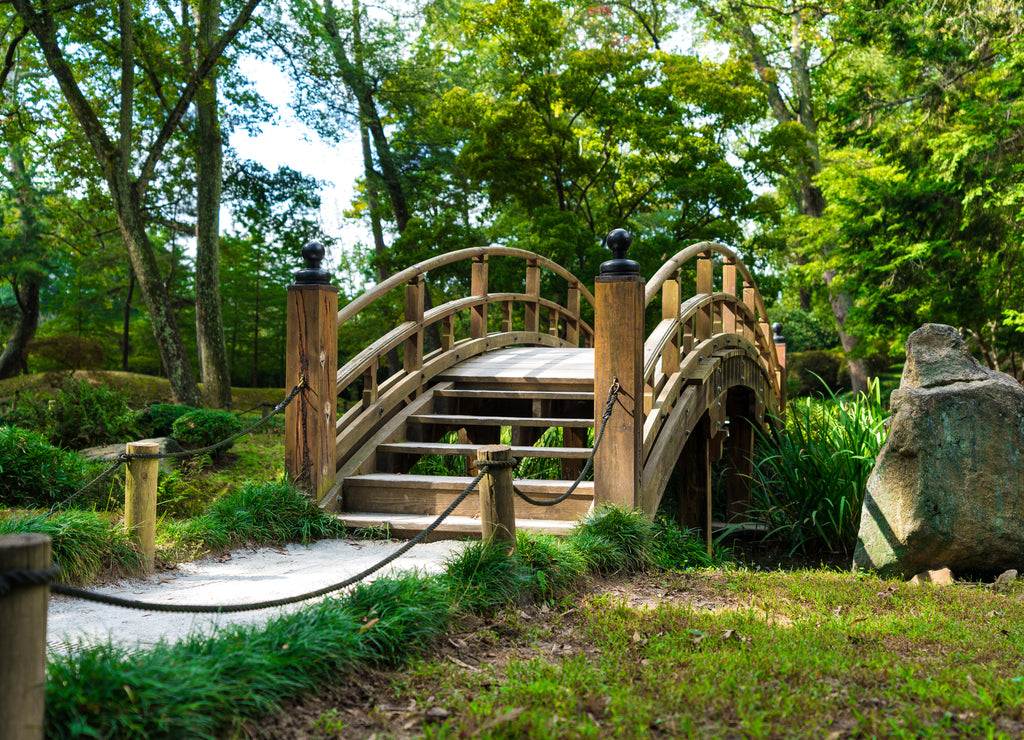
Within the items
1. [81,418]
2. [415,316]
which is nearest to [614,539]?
[415,316]

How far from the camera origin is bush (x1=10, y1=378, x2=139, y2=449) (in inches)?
438

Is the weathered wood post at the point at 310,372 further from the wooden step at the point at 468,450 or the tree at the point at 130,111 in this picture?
the tree at the point at 130,111

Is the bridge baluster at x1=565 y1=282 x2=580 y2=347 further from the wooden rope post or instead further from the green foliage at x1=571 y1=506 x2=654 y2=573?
the green foliage at x1=571 y1=506 x2=654 y2=573

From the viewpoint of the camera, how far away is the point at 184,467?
1116 cm

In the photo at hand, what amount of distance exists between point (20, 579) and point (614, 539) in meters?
4.05

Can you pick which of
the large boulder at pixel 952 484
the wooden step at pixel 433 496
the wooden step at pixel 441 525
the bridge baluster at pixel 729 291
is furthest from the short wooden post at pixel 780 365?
the wooden step at pixel 441 525

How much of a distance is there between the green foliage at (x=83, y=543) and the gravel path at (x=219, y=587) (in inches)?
5.0

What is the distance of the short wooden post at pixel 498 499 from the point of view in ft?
14.9

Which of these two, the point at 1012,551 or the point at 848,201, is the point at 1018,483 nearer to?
the point at 1012,551

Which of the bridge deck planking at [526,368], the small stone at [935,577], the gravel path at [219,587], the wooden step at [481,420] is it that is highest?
the bridge deck planking at [526,368]

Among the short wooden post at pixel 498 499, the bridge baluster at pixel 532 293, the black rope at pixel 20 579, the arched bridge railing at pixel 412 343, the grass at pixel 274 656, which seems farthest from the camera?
the bridge baluster at pixel 532 293

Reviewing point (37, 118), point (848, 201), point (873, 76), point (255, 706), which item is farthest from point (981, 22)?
point (37, 118)

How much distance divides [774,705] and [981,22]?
45.8 feet

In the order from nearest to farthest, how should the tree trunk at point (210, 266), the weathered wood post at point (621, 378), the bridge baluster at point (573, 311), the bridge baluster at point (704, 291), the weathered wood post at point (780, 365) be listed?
1. the weathered wood post at point (621, 378)
2. the bridge baluster at point (704, 291)
3. the bridge baluster at point (573, 311)
4. the weathered wood post at point (780, 365)
5. the tree trunk at point (210, 266)
